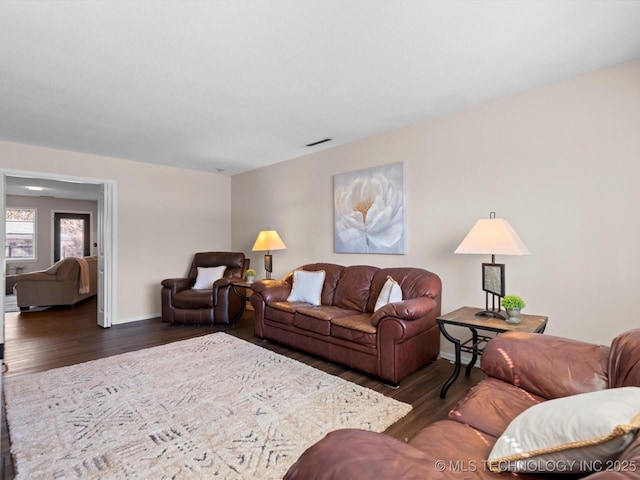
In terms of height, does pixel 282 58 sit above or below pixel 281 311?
above

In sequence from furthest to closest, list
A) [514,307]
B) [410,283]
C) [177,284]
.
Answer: [177,284] → [410,283] → [514,307]

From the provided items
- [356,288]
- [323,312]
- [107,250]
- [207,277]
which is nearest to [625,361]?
[323,312]

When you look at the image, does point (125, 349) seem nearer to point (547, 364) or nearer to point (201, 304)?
point (201, 304)

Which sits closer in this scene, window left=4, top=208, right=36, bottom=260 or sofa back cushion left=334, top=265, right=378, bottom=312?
sofa back cushion left=334, top=265, right=378, bottom=312

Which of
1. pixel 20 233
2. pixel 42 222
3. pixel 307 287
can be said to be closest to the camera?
pixel 307 287

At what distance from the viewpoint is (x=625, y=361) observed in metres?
1.34

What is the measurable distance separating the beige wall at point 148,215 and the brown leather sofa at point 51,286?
1.97m

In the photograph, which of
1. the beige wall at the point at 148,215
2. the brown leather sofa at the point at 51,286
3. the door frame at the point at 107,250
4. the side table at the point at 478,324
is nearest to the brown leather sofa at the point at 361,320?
the side table at the point at 478,324

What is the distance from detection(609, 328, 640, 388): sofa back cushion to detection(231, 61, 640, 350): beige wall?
1.24 meters

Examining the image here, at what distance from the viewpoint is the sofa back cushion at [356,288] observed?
353 cm

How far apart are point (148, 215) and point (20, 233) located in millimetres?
5238

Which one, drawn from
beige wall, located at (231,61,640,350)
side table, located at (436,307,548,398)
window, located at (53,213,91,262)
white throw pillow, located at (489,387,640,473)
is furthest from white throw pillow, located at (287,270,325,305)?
window, located at (53,213,91,262)

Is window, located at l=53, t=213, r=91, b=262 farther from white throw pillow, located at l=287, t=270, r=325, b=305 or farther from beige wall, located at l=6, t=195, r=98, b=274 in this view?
white throw pillow, located at l=287, t=270, r=325, b=305

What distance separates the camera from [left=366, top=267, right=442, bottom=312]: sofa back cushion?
3092mm
